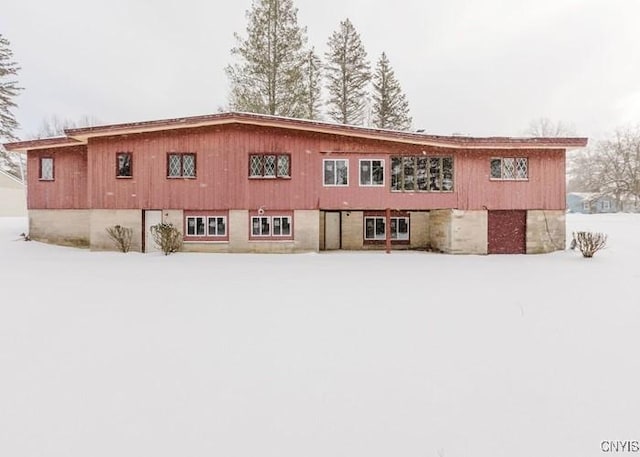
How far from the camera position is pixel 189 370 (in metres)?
4.14

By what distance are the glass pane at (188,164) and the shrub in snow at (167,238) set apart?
2618mm

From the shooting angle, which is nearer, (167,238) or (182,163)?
(167,238)

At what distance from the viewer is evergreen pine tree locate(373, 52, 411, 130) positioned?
3209 cm

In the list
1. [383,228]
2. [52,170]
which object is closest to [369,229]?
[383,228]

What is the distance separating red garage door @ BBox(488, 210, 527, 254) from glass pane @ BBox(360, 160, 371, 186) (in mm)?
6174

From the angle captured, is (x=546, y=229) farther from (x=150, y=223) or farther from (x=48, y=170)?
(x=48, y=170)

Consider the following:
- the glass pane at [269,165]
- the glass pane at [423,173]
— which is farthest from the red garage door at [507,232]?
the glass pane at [269,165]

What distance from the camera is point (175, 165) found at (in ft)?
52.4

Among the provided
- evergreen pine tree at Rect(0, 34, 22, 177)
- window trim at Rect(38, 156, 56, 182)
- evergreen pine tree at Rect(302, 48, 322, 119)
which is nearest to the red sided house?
window trim at Rect(38, 156, 56, 182)

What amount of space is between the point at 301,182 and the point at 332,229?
445 centimetres

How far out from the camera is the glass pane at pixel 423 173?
16.3 metres

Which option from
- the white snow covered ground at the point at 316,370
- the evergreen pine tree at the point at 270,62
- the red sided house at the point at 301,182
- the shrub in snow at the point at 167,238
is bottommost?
the white snow covered ground at the point at 316,370

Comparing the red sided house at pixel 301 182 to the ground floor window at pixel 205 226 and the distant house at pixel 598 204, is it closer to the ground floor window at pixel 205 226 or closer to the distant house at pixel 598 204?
the ground floor window at pixel 205 226

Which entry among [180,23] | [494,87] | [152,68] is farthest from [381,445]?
[152,68]
